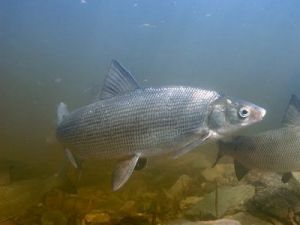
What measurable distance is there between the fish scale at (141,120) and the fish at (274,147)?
177cm

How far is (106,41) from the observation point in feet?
405

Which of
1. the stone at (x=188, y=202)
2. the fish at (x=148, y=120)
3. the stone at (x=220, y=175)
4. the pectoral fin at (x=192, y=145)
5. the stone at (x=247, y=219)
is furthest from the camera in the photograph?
the stone at (x=220, y=175)

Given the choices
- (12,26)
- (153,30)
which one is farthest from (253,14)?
(12,26)

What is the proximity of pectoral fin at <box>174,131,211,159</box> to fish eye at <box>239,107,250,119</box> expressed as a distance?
41cm

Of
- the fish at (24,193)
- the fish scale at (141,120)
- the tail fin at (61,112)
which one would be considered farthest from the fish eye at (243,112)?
the fish at (24,193)

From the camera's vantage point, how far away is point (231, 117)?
4.29 m

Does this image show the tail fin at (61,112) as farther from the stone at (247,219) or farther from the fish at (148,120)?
the stone at (247,219)

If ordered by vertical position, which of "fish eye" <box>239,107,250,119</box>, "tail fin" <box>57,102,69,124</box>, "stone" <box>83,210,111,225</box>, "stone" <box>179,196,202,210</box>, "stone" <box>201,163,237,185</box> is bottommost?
"stone" <box>201,163,237,185</box>

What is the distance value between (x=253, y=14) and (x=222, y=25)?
14.5 m

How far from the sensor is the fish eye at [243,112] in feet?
14.0

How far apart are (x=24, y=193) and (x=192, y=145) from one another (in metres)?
3.21

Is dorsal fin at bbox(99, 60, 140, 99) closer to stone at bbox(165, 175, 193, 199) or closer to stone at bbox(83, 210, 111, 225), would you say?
stone at bbox(83, 210, 111, 225)

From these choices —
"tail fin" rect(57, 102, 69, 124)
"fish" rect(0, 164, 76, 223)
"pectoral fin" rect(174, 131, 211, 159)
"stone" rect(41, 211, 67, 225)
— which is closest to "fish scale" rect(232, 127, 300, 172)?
"pectoral fin" rect(174, 131, 211, 159)

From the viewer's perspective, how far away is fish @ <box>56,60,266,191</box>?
429cm
